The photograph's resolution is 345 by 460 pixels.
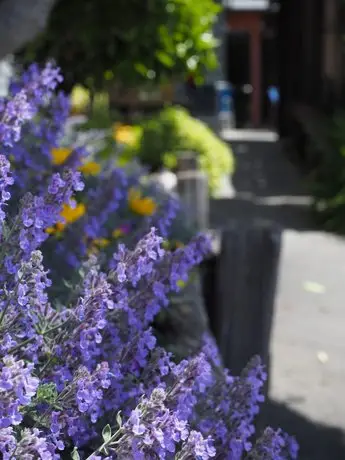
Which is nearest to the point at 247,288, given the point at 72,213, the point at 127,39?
the point at 72,213

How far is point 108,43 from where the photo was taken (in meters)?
5.61

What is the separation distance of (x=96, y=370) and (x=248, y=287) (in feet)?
6.67

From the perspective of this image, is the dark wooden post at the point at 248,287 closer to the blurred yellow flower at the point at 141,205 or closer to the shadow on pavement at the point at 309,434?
the shadow on pavement at the point at 309,434

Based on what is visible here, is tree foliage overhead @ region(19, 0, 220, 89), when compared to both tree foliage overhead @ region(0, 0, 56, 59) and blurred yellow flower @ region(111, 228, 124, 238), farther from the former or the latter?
blurred yellow flower @ region(111, 228, 124, 238)

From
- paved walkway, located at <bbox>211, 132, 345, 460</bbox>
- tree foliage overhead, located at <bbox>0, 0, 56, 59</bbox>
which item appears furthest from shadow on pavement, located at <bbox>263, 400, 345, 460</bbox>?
tree foliage overhead, located at <bbox>0, 0, 56, 59</bbox>

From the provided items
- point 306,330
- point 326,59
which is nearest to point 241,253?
point 306,330

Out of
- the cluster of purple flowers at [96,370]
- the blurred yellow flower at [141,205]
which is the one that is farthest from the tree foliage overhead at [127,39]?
the cluster of purple flowers at [96,370]

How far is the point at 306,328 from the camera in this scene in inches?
249

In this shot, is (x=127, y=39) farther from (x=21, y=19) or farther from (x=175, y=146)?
(x=175, y=146)

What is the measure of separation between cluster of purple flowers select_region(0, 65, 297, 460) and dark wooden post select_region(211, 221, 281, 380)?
3.96ft

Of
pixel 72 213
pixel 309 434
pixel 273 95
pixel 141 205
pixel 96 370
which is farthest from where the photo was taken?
pixel 273 95

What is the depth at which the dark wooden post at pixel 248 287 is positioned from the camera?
3.67 meters

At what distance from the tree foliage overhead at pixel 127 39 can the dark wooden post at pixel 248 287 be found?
6.42 feet

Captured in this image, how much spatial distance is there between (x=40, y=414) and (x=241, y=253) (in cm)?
191
